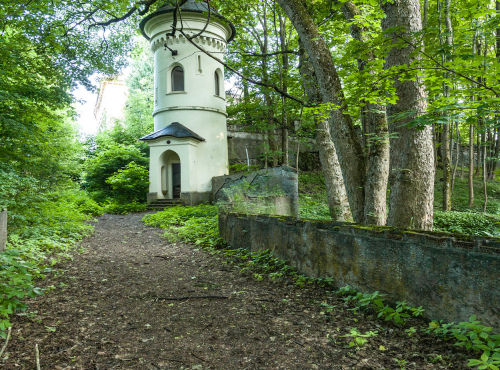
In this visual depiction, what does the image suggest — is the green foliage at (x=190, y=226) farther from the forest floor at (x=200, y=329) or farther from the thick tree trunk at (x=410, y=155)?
the thick tree trunk at (x=410, y=155)

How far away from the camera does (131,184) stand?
663 inches

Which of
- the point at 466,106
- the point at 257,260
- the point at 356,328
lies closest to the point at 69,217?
the point at 257,260

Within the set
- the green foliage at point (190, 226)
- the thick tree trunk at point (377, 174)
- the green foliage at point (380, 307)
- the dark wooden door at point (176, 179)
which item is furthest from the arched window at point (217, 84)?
the green foliage at point (380, 307)

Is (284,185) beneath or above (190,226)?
above

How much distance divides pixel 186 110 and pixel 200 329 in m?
14.9

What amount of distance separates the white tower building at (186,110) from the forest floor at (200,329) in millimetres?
11613

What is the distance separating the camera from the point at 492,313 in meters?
→ 2.36

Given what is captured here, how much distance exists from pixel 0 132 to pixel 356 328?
7.19 meters

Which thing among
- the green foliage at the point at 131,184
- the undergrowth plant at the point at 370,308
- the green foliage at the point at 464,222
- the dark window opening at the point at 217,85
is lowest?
the undergrowth plant at the point at 370,308

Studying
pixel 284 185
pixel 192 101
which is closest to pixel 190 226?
pixel 284 185

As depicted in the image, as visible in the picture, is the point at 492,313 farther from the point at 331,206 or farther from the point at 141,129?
the point at 141,129

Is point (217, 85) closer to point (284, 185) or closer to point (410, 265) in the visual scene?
point (284, 185)

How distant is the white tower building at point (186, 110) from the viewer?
16.1m

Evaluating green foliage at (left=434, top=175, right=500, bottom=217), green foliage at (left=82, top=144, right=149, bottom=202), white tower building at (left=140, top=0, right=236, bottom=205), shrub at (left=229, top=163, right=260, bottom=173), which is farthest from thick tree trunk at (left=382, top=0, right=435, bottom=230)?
green foliage at (left=82, top=144, right=149, bottom=202)
